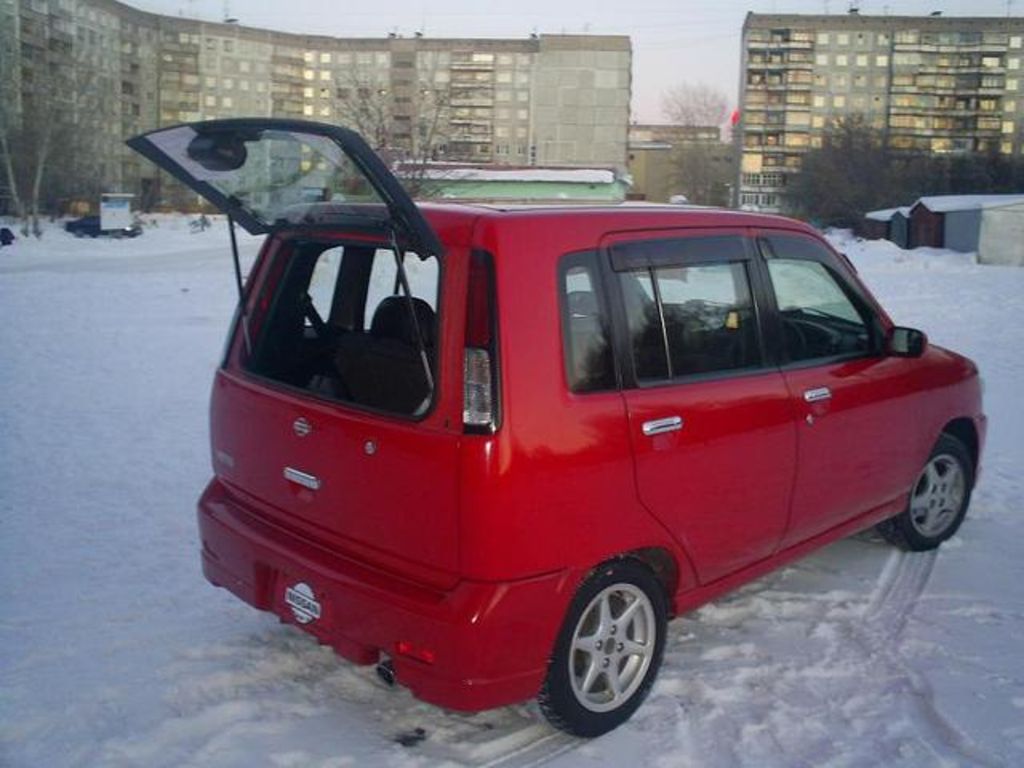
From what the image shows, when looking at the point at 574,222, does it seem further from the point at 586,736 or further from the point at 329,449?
the point at 586,736

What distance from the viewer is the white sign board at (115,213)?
164ft

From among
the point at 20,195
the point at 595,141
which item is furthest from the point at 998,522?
the point at 595,141

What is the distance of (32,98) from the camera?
63812mm

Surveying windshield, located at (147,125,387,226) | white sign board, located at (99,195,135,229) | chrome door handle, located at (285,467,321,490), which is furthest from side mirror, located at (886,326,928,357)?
white sign board, located at (99,195,135,229)

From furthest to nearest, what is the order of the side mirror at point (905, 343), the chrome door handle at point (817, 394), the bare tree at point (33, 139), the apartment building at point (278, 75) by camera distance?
the apartment building at point (278, 75) → the bare tree at point (33, 139) → the side mirror at point (905, 343) → the chrome door handle at point (817, 394)

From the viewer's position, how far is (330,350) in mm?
4008

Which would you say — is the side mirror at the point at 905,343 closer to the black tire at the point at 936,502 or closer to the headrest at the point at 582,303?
the black tire at the point at 936,502

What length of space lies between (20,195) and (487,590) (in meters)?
63.4

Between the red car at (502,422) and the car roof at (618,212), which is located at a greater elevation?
the car roof at (618,212)

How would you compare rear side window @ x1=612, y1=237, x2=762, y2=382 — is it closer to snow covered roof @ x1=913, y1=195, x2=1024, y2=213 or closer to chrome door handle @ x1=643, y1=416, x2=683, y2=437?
chrome door handle @ x1=643, y1=416, x2=683, y2=437

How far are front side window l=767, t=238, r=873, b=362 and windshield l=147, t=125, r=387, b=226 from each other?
1843 millimetres

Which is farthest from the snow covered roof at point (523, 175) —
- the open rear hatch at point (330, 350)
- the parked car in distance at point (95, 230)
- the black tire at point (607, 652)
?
the parked car in distance at point (95, 230)

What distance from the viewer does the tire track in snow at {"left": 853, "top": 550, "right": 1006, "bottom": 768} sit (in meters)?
3.54

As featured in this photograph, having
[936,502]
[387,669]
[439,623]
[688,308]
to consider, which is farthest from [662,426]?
[936,502]
